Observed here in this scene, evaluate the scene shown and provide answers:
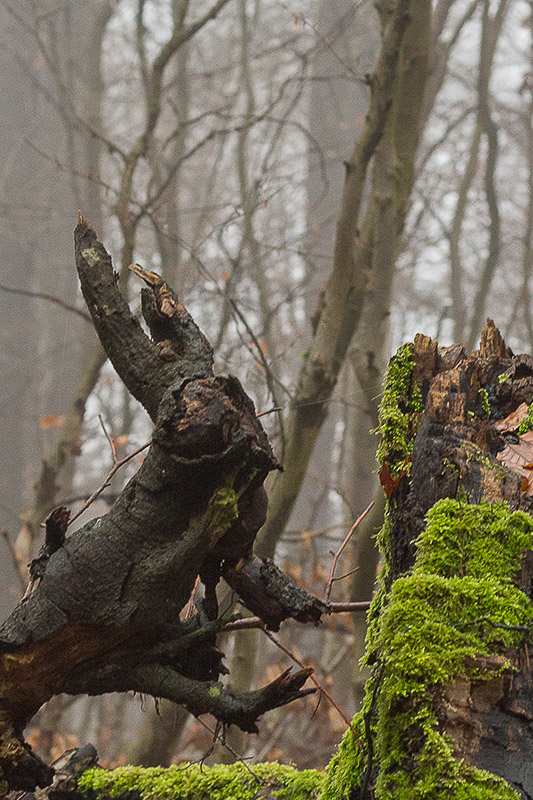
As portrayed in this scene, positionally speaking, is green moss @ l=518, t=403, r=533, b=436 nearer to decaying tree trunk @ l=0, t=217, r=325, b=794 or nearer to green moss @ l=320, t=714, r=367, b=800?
decaying tree trunk @ l=0, t=217, r=325, b=794

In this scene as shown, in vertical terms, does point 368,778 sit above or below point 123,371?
below

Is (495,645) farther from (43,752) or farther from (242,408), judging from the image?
(43,752)

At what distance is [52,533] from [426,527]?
856 mm

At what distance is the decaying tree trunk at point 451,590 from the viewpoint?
135 cm

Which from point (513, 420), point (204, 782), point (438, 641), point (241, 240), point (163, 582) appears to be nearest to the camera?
point (438, 641)

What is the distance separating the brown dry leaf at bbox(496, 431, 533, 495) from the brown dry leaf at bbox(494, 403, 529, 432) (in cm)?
4

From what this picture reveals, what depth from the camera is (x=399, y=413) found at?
74.0 inches

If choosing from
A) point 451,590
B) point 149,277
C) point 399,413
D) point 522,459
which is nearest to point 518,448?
point 522,459

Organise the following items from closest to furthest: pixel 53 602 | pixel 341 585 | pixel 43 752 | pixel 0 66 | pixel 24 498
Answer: pixel 53 602
pixel 43 752
pixel 341 585
pixel 24 498
pixel 0 66

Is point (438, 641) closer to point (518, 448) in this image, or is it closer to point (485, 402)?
point (518, 448)

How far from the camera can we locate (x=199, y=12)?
37.3 ft

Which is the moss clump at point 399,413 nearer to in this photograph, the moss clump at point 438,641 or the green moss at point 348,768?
the moss clump at point 438,641

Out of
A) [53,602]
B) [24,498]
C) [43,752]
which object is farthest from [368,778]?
[24,498]

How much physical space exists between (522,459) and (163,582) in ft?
2.94
